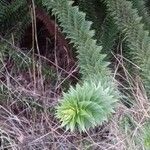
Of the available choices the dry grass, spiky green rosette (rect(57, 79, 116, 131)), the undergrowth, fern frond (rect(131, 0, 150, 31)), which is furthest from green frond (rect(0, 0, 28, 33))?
spiky green rosette (rect(57, 79, 116, 131))

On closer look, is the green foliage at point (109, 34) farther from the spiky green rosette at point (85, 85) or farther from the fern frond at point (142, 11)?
the spiky green rosette at point (85, 85)

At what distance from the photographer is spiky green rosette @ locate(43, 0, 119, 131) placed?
3.52 feet

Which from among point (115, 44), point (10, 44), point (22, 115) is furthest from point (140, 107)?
point (10, 44)

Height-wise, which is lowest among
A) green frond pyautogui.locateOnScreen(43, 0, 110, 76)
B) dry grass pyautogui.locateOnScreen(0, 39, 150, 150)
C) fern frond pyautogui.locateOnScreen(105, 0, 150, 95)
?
dry grass pyautogui.locateOnScreen(0, 39, 150, 150)

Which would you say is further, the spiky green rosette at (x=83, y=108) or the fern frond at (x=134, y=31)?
the fern frond at (x=134, y=31)

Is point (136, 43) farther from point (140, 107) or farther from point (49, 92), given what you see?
point (49, 92)

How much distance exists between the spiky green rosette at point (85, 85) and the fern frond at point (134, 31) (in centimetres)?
14

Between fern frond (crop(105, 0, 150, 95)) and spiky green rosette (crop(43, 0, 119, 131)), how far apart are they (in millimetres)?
144

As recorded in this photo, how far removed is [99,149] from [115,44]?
488mm

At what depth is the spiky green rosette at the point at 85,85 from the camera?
3.52ft

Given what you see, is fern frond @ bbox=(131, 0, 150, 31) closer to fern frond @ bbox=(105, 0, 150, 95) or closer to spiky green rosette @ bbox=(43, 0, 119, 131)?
fern frond @ bbox=(105, 0, 150, 95)

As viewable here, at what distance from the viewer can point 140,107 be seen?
1.43 metres

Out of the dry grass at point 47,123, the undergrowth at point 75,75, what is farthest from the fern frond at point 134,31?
the dry grass at point 47,123

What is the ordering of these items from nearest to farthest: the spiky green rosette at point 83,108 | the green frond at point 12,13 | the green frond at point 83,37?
the spiky green rosette at point 83,108
the green frond at point 83,37
the green frond at point 12,13
